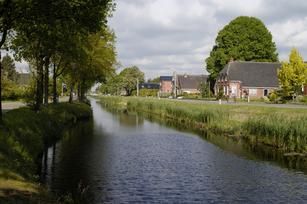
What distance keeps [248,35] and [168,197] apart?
81.2 m

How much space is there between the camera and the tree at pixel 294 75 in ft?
230

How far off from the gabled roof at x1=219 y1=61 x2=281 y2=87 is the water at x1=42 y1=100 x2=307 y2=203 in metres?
65.5

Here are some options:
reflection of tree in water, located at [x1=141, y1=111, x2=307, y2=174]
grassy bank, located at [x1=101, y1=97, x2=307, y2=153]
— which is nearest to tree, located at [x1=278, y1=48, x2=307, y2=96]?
grassy bank, located at [x1=101, y1=97, x2=307, y2=153]

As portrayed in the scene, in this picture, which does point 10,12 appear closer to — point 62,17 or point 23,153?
point 62,17

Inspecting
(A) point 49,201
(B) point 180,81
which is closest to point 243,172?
(A) point 49,201

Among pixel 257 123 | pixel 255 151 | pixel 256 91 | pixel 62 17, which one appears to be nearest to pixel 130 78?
pixel 256 91

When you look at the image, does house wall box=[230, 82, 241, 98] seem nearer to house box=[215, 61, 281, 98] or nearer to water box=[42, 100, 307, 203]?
house box=[215, 61, 281, 98]

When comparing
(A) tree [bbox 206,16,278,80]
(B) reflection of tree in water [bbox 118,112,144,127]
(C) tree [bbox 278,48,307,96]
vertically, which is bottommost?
(B) reflection of tree in water [bbox 118,112,144,127]

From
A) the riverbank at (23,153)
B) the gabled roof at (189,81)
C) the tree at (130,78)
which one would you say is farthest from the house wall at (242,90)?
the tree at (130,78)

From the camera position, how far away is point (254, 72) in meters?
93.9

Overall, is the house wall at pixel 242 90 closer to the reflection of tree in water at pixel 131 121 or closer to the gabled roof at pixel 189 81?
the reflection of tree in water at pixel 131 121

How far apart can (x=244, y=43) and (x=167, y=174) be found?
78.8 metres

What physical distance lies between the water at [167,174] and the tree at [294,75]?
144 ft

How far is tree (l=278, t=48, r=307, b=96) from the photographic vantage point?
70.1 metres
